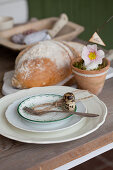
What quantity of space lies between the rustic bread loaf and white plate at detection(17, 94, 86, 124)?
201mm

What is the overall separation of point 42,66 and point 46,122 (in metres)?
0.40

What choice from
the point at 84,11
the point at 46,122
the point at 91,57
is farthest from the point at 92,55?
the point at 84,11

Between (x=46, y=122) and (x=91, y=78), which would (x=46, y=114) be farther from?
(x=91, y=78)

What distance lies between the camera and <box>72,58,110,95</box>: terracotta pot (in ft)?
3.34

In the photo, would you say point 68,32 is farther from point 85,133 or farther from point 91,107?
point 85,133

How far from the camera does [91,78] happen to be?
103 centimetres

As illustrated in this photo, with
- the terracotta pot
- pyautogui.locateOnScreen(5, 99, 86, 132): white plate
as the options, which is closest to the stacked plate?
pyautogui.locateOnScreen(5, 99, 86, 132): white plate

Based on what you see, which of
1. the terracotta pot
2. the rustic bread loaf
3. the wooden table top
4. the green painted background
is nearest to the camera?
the wooden table top

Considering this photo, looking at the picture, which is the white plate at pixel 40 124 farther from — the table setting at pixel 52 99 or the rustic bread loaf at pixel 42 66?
the rustic bread loaf at pixel 42 66

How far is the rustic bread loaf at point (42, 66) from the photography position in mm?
1119

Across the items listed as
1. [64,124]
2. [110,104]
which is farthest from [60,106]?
[110,104]

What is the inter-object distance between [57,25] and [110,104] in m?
0.86

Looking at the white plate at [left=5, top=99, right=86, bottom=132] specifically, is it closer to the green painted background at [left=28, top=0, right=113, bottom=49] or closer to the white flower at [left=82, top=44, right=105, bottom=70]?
the white flower at [left=82, top=44, right=105, bottom=70]

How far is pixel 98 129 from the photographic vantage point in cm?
86
